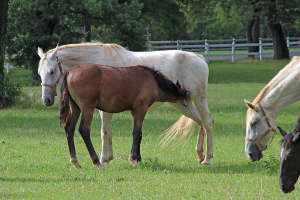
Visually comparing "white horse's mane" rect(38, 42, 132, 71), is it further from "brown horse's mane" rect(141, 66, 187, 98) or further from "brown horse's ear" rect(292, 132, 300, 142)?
"brown horse's ear" rect(292, 132, 300, 142)

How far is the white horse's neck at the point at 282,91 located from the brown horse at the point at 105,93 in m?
1.87

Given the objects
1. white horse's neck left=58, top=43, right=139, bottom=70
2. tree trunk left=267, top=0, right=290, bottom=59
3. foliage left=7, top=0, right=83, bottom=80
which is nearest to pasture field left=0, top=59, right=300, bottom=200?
white horse's neck left=58, top=43, right=139, bottom=70

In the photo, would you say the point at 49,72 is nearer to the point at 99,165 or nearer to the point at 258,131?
the point at 99,165

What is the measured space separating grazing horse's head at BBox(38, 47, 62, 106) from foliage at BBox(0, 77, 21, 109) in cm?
948

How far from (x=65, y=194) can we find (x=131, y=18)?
24.6 metres

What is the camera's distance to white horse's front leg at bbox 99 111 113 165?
10.5 m

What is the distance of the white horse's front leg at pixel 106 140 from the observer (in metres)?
10.5

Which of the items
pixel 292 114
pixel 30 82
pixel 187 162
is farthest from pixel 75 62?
pixel 30 82

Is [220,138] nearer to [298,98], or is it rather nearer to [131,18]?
[298,98]

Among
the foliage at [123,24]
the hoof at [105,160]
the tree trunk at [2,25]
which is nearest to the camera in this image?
the hoof at [105,160]

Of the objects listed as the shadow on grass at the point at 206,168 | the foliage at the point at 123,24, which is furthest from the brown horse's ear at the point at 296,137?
the foliage at the point at 123,24

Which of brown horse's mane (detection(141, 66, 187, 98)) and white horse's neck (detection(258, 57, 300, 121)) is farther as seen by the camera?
brown horse's mane (detection(141, 66, 187, 98))

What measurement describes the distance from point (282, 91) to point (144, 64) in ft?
9.38

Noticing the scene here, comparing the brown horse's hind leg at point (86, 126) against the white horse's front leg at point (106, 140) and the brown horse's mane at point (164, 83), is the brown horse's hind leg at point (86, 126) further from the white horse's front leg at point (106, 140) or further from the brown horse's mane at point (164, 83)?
the brown horse's mane at point (164, 83)
